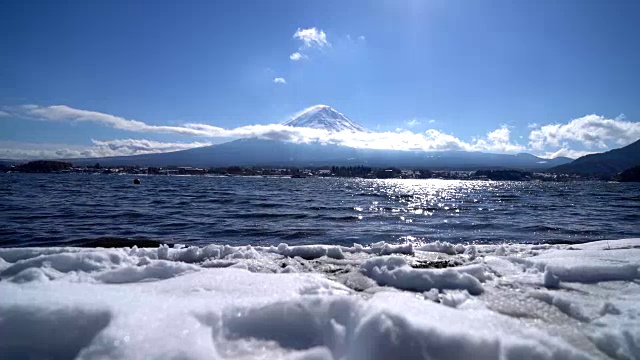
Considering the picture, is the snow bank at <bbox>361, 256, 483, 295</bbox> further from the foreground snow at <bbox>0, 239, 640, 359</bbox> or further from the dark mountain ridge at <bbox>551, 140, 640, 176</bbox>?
the dark mountain ridge at <bbox>551, 140, 640, 176</bbox>

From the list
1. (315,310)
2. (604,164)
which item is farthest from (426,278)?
(604,164)

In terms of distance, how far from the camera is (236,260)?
5637mm

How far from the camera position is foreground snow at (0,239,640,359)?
2.85 meters

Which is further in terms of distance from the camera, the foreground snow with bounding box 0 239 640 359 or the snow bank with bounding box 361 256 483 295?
the snow bank with bounding box 361 256 483 295

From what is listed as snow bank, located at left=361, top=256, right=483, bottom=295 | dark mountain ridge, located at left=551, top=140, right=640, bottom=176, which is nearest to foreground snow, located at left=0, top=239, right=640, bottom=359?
snow bank, located at left=361, top=256, right=483, bottom=295

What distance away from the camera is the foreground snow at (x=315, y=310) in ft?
9.36

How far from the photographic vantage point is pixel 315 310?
3410 mm

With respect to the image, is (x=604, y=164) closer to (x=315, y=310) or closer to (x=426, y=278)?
(x=426, y=278)

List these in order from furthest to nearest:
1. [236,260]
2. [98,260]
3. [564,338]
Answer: [236,260] < [98,260] < [564,338]

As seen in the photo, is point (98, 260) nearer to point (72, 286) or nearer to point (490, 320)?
point (72, 286)

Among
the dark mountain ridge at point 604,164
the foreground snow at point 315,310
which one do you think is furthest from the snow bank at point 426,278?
the dark mountain ridge at point 604,164

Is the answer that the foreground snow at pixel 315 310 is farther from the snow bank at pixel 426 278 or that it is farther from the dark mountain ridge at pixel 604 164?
the dark mountain ridge at pixel 604 164

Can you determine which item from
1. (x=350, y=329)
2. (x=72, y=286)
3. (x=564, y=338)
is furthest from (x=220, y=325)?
(x=564, y=338)

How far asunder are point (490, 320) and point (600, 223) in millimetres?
14736
